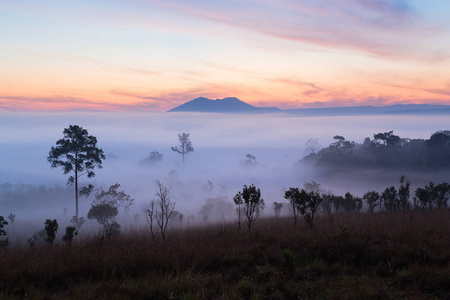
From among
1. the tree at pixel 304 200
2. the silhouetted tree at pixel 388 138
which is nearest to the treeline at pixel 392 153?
the silhouetted tree at pixel 388 138

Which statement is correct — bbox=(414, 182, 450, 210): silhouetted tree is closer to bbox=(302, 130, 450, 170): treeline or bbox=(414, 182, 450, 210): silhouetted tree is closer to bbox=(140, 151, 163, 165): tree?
bbox=(302, 130, 450, 170): treeline

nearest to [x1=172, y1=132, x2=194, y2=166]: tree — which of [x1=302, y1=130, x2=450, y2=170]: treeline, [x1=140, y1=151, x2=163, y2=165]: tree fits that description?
[x1=140, y1=151, x2=163, y2=165]: tree

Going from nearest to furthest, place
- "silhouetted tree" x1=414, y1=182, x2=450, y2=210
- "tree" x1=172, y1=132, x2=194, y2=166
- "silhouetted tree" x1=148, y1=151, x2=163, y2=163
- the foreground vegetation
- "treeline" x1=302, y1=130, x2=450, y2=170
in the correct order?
1. the foreground vegetation
2. "silhouetted tree" x1=414, y1=182, x2=450, y2=210
3. "treeline" x1=302, y1=130, x2=450, y2=170
4. "tree" x1=172, y1=132, x2=194, y2=166
5. "silhouetted tree" x1=148, y1=151, x2=163, y2=163

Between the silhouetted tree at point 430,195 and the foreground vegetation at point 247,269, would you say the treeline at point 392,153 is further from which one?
the foreground vegetation at point 247,269

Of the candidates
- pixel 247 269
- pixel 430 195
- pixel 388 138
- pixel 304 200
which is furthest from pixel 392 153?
pixel 247 269

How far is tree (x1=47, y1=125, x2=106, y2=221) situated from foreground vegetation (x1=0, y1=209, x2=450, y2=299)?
28354 mm

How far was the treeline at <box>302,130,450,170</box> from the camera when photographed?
237 feet

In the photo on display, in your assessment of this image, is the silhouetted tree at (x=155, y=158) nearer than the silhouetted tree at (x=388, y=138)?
No

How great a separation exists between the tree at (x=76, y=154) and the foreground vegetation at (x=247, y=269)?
2835cm

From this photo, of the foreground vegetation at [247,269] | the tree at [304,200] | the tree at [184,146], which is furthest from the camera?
the tree at [184,146]

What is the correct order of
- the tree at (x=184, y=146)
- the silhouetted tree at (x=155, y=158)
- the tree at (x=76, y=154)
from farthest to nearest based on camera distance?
the silhouetted tree at (x=155, y=158) < the tree at (x=184, y=146) < the tree at (x=76, y=154)

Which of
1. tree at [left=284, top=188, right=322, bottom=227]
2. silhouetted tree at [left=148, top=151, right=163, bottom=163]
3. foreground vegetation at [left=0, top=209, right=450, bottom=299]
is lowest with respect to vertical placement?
foreground vegetation at [left=0, top=209, right=450, bottom=299]

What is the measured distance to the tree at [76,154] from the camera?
33.4m

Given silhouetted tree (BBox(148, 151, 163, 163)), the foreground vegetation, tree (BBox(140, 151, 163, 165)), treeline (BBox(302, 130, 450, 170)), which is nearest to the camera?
the foreground vegetation
